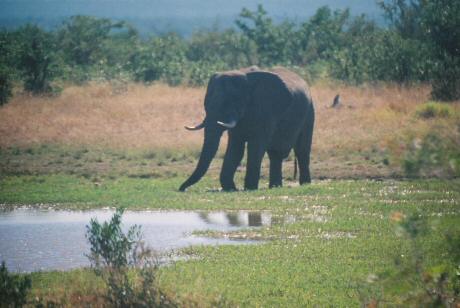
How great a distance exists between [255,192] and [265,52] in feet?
96.6

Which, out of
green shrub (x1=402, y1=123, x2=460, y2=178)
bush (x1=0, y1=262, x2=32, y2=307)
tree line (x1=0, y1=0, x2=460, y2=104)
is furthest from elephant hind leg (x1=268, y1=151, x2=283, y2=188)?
green shrub (x1=402, y1=123, x2=460, y2=178)

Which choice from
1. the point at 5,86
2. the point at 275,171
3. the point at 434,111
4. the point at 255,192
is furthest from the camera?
the point at 5,86

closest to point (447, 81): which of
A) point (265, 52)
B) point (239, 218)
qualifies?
point (239, 218)

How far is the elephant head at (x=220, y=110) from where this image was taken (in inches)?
750

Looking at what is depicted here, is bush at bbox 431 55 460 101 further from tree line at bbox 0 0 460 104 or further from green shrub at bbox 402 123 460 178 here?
green shrub at bbox 402 123 460 178

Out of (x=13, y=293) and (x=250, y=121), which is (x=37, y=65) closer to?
(x=250, y=121)

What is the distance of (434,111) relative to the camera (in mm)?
26516

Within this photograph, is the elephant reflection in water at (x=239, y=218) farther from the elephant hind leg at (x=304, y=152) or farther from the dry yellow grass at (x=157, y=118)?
the dry yellow grass at (x=157, y=118)

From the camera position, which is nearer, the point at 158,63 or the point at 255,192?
the point at 255,192

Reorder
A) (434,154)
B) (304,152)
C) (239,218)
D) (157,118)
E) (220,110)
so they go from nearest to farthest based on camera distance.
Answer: (434,154)
(239,218)
(220,110)
(304,152)
(157,118)

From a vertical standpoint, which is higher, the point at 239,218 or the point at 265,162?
the point at 239,218

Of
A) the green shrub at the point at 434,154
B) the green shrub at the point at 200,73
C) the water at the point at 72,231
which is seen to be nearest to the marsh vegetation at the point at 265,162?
the green shrub at the point at 434,154

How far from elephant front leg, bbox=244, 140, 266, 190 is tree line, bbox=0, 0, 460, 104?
12040 millimetres

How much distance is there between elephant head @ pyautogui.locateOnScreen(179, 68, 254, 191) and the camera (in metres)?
19.1
